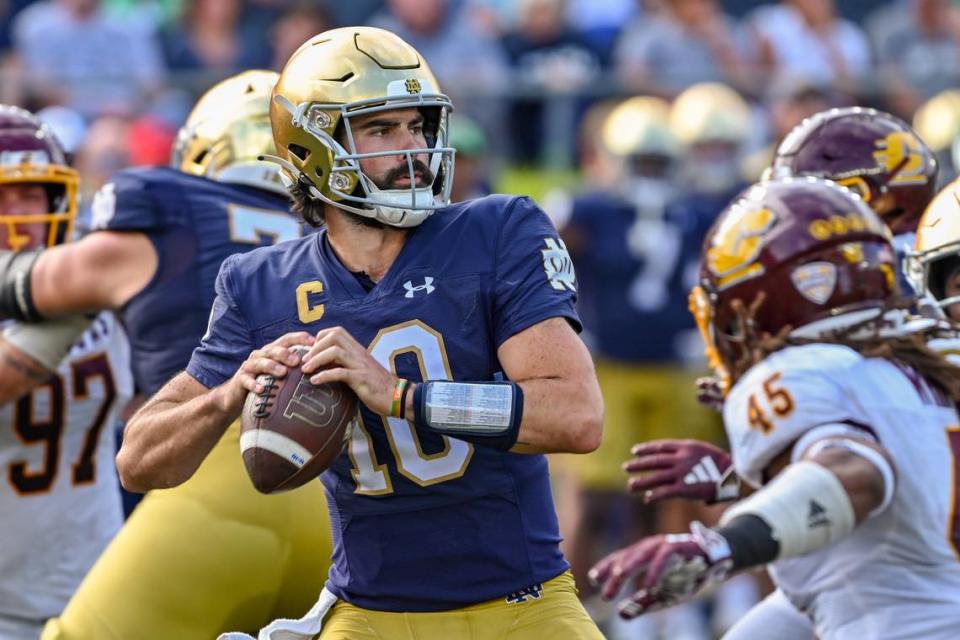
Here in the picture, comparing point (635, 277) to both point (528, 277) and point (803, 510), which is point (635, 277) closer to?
point (528, 277)

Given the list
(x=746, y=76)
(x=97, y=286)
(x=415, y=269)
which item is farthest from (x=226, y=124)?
(x=746, y=76)

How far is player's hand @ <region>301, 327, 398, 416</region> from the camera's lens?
326 cm

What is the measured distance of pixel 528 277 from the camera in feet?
11.4

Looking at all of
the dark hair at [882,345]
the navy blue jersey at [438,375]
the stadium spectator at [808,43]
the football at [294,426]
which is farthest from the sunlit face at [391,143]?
the stadium spectator at [808,43]

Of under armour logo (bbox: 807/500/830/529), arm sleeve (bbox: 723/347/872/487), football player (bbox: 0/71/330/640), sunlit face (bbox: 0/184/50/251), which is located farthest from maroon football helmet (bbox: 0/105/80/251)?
under armour logo (bbox: 807/500/830/529)

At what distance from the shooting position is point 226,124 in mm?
5000

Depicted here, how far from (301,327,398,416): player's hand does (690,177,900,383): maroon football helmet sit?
926 millimetres

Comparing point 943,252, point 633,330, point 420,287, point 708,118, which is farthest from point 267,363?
point 708,118

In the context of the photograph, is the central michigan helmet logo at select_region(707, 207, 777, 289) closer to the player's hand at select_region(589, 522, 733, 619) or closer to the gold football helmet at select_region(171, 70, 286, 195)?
the player's hand at select_region(589, 522, 733, 619)

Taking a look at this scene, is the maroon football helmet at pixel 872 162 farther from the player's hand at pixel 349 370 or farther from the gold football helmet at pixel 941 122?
the gold football helmet at pixel 941 122

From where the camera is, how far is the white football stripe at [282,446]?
3.28 metres

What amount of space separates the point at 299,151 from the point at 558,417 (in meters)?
0.92

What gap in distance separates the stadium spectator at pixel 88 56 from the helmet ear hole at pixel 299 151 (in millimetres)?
6451

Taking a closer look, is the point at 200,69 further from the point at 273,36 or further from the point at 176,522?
the point at 176,522
